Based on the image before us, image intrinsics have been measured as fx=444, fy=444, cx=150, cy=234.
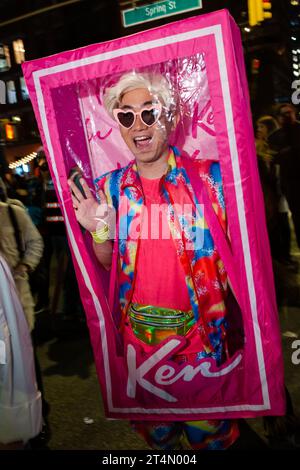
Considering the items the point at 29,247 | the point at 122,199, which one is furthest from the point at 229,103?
the point at 29,247

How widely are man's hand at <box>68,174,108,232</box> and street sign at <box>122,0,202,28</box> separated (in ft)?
12.1

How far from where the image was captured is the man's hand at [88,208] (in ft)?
7.04

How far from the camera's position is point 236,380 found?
205cm

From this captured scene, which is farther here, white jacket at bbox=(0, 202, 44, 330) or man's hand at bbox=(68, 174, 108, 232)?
white jacket at bbox=(0, 202, 44, 330)

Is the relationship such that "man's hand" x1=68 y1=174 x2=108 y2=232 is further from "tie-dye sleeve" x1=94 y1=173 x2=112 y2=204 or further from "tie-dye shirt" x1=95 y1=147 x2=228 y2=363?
"tie-dye shirt" x1=95 y1=147 x2=228 y2=363

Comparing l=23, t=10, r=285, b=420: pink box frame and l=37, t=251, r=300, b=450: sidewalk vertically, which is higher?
l=23, t=10, r=285, b=420: pink box frame

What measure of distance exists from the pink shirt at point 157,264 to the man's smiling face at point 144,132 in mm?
130

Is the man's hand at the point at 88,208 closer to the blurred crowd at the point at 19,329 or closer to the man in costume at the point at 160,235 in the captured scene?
the man in costume at the point at 160,235

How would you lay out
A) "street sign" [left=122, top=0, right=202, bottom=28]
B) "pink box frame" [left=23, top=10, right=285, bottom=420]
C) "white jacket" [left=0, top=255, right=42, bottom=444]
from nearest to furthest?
1. "pink box frame" [left=23, top=10, right=285, bottom=420]
2. "white jacket" [left=0, top=255, right=42, bottom=444]
3. "street sign" [left=122, top=0, right=202, bottom=28]

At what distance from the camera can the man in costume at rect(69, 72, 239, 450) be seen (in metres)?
1.97

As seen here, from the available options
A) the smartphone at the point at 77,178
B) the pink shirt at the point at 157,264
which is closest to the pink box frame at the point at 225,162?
the smartphone at the point at 77,178

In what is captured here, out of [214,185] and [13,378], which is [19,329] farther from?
[214,185]

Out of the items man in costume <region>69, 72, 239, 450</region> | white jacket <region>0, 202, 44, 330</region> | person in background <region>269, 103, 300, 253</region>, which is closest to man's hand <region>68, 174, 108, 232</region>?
man in costume <region>69, 72, 239, 450</region>

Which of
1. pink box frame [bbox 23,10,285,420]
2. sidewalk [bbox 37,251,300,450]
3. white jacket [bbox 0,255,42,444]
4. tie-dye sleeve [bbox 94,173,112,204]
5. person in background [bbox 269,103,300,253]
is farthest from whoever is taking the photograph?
person in background [bbox 269,103,300,253]
